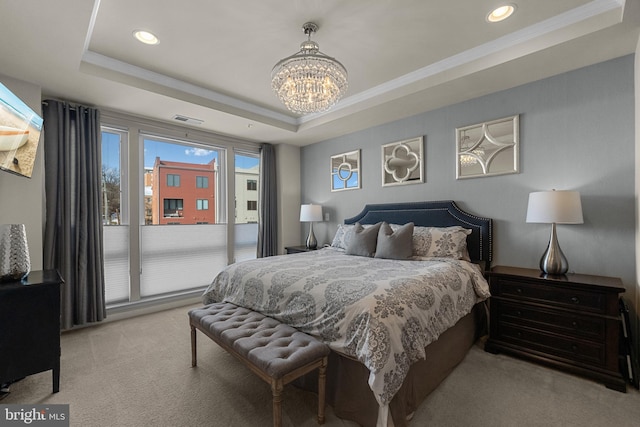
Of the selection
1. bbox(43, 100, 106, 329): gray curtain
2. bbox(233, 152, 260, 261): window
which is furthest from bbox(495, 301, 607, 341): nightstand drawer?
bbox(43, 100, 106, 329): gray curtain

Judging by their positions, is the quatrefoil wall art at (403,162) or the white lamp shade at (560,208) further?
the quatrefoil wall art at (403,162)

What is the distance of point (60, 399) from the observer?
1.96 metres

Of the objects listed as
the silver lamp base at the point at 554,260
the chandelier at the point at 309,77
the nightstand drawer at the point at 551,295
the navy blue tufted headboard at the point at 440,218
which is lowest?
the nightstand drawer at the point at 551,295

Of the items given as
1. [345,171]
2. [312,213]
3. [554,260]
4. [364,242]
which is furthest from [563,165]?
[312,213]

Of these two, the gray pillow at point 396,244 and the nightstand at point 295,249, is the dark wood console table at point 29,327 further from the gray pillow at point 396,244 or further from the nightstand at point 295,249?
the nightstand at point 295,249

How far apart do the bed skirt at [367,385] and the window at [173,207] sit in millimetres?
3096

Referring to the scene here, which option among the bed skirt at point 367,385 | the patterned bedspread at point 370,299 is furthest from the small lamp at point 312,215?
the bed skirt at point 367,385

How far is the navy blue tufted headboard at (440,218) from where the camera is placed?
3.05 metres

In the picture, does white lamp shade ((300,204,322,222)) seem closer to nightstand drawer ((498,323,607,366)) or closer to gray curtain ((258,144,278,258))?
gray curtain ((258,144,278,258))

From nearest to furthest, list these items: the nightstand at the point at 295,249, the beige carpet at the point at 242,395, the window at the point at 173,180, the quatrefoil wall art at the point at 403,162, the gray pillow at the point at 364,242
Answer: the beige carpet at the point at 242,395 < the gray pillow at the point at 364,242 < the quatrefoil wall art at the point at 403,162 < the window at the point at 173,180 < the nightstand at the point at 295,249

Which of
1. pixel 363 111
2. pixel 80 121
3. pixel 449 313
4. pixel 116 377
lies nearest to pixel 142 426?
pixel 116 377

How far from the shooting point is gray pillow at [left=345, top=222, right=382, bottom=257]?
321 cm

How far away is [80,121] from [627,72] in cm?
530

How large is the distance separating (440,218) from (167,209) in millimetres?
3707
